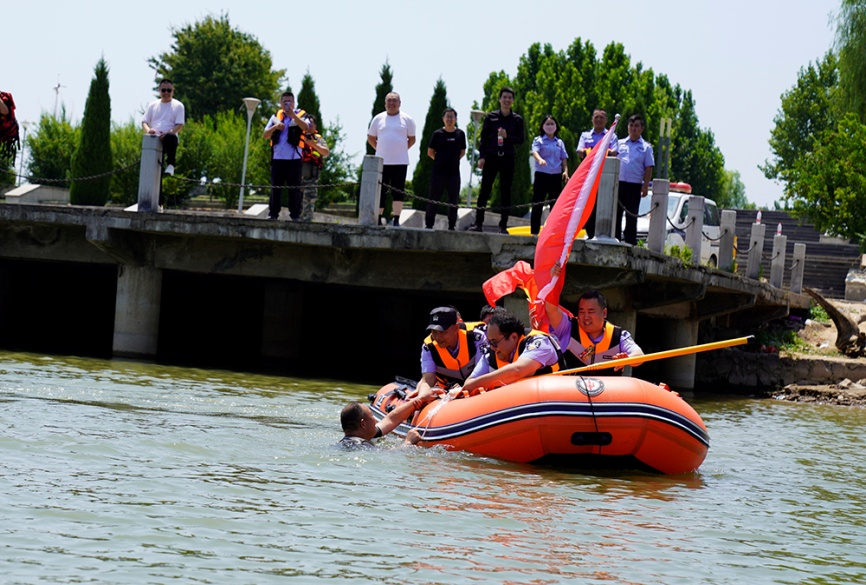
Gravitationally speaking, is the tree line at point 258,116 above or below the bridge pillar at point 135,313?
above

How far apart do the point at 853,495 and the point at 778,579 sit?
12.3 ft

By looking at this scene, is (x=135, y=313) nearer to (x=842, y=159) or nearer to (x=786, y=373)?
(x=786, y=373)

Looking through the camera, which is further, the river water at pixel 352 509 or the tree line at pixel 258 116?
the tree line at pixel 258 116

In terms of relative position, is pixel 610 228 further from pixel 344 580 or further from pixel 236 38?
pixel 236 38

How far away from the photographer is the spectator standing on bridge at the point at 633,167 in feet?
50.6

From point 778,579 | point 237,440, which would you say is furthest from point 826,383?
point 778,579

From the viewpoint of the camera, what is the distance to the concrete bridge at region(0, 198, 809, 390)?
1580 cm

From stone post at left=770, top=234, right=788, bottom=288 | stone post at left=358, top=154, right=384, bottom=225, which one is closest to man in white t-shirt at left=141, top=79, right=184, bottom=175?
stone post at left=358, top=154, right=384, bottom=225

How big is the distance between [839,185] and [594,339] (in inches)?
880

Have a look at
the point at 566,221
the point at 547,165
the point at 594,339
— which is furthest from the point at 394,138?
the point at 594,339

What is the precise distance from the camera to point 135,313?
17.9 m

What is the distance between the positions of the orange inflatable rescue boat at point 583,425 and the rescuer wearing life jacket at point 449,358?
910 mm

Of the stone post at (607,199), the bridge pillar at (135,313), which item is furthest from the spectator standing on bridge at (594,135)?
the bridge pillar at (135,313)

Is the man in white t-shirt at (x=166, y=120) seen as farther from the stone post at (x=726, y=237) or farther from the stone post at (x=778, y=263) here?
the stone post at (x=778, y=263)
